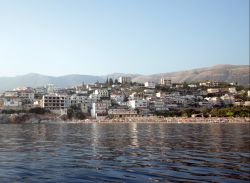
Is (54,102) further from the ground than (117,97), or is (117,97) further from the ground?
(117,97)

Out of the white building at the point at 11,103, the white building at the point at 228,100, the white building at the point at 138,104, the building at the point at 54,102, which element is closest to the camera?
the white building at the point at 11,103

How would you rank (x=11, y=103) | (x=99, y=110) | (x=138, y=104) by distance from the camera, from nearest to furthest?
Result: (x=11, y=103)
(x=99, y=110)
(x=138, y=104)

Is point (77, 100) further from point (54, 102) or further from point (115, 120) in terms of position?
point (115, 120)

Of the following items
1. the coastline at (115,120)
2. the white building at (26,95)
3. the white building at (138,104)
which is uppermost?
the white building at (26,95)

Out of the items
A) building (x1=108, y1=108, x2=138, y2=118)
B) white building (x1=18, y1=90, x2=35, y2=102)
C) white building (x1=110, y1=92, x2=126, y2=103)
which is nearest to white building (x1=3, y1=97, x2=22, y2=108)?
white building (x1=18, y1=90, x2=35, y2=102)

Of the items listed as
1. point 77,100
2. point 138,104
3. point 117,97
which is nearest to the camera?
point 138,104

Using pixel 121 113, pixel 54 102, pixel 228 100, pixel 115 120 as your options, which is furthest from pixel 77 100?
pixel 228 100

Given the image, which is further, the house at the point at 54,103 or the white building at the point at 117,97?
the white building at the point at 117,97

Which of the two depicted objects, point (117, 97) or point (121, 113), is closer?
point (121, 113)

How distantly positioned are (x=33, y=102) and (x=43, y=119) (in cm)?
2808

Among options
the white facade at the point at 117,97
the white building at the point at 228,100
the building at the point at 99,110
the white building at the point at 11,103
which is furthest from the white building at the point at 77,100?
the white building at the point at 228,100

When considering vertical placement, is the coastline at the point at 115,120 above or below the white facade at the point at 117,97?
below

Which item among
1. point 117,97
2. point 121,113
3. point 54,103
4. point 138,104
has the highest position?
point 117,97

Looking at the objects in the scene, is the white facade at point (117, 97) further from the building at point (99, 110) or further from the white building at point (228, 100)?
the white building at point (228, 100)
